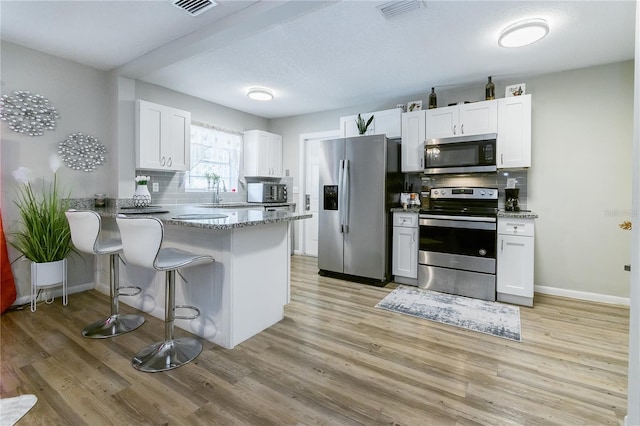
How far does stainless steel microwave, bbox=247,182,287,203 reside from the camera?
5.05 m

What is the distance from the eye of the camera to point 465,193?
370cm

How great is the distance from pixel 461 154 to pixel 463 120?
432 millimetres

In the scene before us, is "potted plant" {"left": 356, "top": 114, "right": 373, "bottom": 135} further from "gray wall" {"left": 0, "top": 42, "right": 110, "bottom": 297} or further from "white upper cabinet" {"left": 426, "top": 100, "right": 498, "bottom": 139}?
"gray wall" {"left": 0, "top": 42, "right": 110, "bottom": 297}

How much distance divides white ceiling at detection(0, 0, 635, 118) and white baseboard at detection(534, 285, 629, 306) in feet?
8.20

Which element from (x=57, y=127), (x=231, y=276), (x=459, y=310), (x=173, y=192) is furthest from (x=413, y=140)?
(x=57, y=127)

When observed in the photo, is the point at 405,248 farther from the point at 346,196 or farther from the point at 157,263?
the point at 157,263

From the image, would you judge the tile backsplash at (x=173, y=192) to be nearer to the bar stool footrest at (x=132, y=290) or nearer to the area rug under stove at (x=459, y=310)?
the bar stool footrest at (x=132, y=290)

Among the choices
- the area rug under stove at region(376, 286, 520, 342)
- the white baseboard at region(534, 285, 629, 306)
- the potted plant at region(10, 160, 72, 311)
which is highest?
the potted plant at region(10, 160, 72, 311)

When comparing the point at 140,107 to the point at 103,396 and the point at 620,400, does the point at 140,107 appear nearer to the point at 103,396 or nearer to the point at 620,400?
the point at 103,396

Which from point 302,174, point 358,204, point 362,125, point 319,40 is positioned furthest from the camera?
point 302,174

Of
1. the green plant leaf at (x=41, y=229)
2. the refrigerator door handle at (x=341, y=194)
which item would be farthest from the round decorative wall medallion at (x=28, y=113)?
the refrigerator door handle at (x=341, y=194)

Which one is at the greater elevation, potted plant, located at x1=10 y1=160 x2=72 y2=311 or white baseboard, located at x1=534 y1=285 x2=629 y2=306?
potted plant, located at x1=10 y1=160 x2=72 y2=311

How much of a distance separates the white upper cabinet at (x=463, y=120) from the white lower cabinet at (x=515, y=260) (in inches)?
44.5

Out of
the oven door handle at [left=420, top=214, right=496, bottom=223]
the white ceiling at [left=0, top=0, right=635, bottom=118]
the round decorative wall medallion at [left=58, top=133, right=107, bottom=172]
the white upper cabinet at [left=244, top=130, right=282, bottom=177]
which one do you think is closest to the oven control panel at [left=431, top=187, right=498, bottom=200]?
the oven door handle at [left=420, top=214, right=496, bottom=223]
